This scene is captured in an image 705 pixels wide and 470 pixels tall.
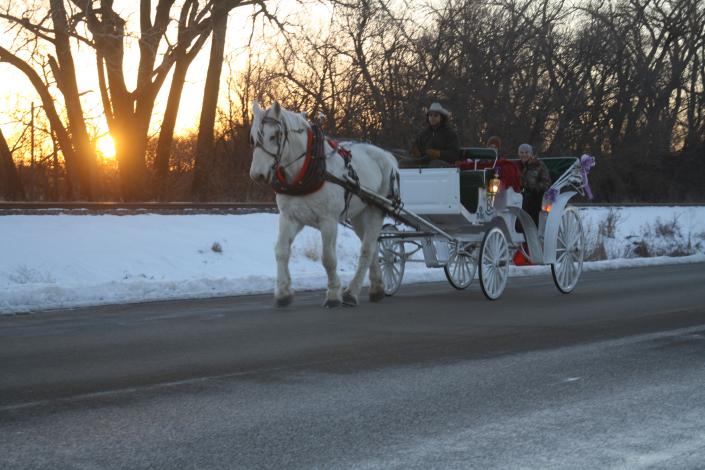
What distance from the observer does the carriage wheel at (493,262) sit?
1234 centimetres

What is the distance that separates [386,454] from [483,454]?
1.40 feet

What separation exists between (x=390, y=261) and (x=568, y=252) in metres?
2.43

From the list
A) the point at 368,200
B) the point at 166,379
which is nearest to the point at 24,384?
the point at 166,379

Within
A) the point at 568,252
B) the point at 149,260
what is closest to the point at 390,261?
the point at 568,252

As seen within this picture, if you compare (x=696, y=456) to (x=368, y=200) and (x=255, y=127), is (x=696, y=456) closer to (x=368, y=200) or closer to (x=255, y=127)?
(x=255, y=127)

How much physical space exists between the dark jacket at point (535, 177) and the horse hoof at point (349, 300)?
11.1 ft

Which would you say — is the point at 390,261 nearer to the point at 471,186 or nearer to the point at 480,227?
the point at 480,227

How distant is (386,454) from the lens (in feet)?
15.8

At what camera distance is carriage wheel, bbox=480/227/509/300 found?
12344 mm

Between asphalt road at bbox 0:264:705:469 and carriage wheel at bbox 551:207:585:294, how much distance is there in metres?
2.67

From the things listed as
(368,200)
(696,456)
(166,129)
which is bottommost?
(696,456)

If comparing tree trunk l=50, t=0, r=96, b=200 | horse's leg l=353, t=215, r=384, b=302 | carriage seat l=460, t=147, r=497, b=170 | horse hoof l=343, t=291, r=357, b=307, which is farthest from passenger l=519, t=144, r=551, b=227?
tree trunk l=50, t=0, r=96, b=200

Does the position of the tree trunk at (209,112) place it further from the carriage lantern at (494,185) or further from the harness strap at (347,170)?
the harness strap at (347,170)

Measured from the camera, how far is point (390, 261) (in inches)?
523
